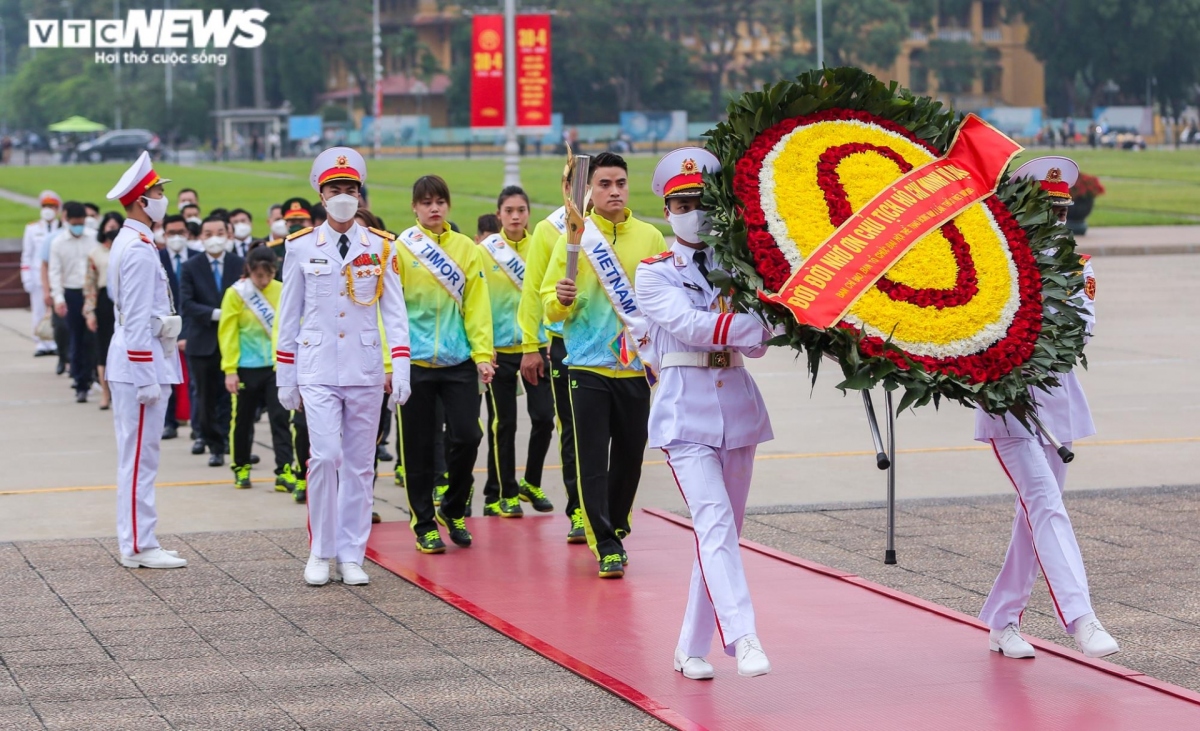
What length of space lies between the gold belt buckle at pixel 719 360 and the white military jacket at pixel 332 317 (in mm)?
2397

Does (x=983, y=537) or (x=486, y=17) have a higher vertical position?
(x=486, y=17)

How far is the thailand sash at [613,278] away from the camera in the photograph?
8.47m

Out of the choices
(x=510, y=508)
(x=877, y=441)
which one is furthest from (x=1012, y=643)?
(x=510, y=508)

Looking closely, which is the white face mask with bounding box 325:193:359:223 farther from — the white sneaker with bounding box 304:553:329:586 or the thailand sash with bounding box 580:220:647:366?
the white sneaker with bounding box 304:553:329:586

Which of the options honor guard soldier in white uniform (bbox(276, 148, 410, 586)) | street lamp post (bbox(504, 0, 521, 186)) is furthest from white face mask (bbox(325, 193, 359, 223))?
street lamp post (bbox(504, 0, 521, 186))

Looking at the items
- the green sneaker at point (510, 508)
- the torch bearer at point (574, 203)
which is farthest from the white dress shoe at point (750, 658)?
the green sneaker at point (510, 508)

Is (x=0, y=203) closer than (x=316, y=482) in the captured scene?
No

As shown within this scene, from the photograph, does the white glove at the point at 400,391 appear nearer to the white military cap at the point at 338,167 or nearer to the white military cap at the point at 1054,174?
the white military cap at the point at 338,167

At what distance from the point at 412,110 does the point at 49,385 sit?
87965 millimetres

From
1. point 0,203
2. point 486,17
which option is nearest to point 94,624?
point 486,17

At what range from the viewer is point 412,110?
104 meters

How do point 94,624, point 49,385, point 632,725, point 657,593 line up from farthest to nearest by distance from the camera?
point 49,385, point 657,593, point 94,624, point 632,725

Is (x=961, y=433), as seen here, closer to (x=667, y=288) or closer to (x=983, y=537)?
(x=983, y=537)

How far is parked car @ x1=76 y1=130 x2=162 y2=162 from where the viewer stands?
82812 mm
